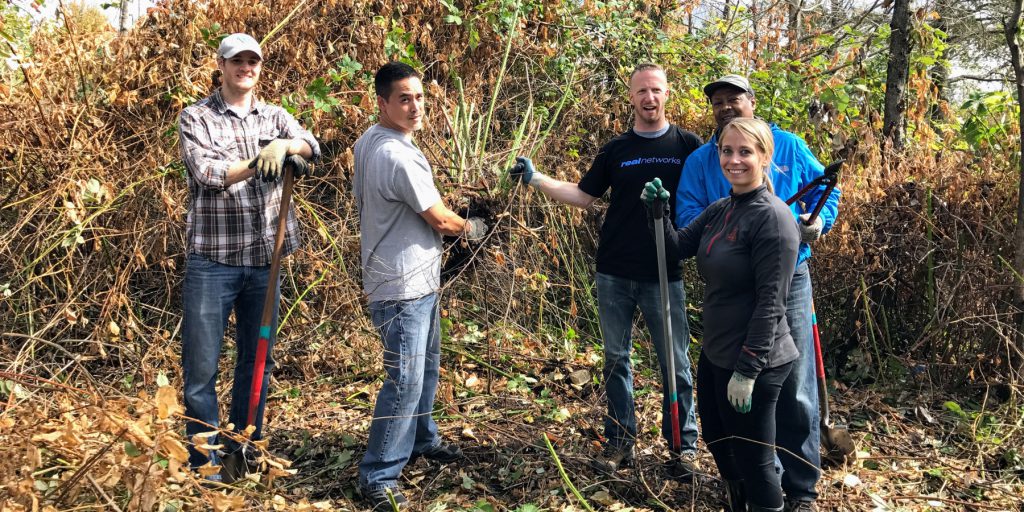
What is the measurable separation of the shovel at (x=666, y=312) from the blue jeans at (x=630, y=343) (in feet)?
0.19

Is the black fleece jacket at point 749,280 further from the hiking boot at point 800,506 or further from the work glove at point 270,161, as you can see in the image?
the work glove at point 270,161

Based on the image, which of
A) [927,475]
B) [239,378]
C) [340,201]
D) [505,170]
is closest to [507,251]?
[505,170]

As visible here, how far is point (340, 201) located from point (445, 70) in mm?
1497

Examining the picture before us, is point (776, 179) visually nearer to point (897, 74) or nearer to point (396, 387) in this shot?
point (396, 387)

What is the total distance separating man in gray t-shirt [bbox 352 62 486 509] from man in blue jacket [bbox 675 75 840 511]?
1058mm

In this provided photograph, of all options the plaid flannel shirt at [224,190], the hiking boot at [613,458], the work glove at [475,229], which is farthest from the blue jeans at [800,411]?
the plaid flannel shirt at [224,190]

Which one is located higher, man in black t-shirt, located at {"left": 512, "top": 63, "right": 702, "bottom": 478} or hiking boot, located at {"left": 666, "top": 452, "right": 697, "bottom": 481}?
man in black t-shirt, located at {"left": 512, "top": 63, "right": 702, "bottom": 478}

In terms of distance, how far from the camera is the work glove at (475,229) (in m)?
3.47

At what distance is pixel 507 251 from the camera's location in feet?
12.5

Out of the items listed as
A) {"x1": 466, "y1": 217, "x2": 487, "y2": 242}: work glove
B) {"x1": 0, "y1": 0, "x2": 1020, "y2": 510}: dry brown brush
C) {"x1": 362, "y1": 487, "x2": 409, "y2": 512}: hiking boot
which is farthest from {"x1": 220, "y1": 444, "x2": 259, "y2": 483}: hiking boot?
{"x1": 466, "y1": 217, "x2": 487, "y2": 242}: work glove

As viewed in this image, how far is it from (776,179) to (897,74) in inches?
111

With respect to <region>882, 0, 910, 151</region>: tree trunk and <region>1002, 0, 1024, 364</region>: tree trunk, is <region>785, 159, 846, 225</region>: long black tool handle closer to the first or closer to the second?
<region>1002, 0, 1024, 364</region>: tree trunk

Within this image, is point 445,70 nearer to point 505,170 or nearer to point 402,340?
point 505,170

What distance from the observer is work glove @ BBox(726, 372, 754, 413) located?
2.65m
